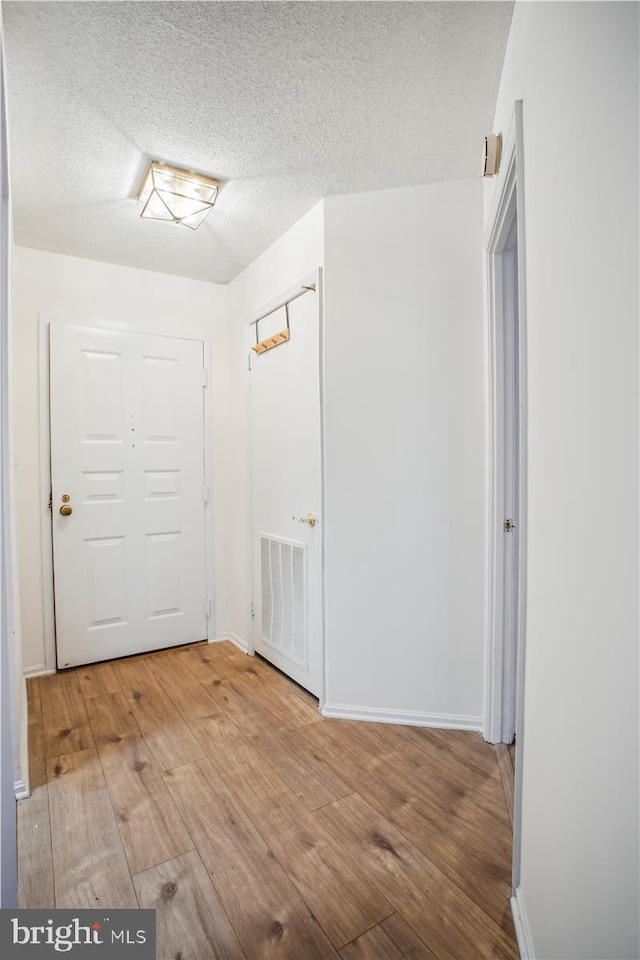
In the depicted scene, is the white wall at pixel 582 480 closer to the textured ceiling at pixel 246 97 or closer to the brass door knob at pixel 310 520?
the textured ceiling at pixel 246 97

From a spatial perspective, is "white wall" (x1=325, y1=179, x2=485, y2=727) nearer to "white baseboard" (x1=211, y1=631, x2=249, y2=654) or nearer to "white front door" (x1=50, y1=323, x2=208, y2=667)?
"white baseboard" (x1=211, y1=631, x2=249, y2=654)

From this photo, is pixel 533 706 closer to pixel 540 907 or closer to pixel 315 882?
pixel 540 907

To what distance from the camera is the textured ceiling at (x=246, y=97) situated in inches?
53.6

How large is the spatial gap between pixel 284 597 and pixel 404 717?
0.91 meters

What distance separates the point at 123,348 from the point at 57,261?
2.00 ft

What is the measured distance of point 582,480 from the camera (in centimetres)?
84

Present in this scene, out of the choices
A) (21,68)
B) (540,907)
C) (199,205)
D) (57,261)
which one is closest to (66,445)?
(57,261)

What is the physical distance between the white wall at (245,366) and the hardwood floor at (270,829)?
2.96ft

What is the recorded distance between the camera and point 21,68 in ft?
4.92

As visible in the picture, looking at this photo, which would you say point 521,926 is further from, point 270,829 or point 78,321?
point 78,321

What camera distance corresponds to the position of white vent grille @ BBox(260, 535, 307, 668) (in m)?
2.55

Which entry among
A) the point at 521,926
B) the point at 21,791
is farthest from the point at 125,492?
the point at 521,926

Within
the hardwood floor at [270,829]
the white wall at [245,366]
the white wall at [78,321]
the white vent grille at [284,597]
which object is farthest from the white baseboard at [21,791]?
the white wall at [245,366]

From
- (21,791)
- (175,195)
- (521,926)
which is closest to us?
(521,926)
